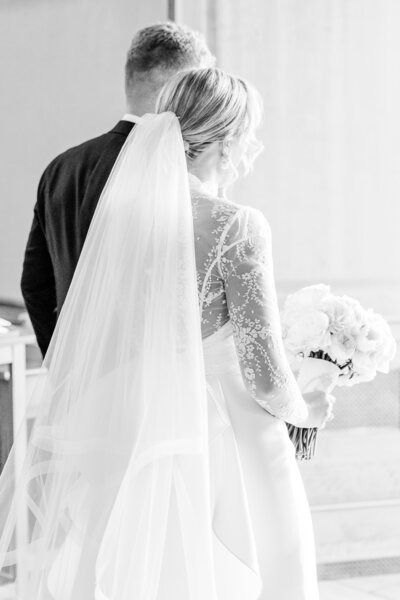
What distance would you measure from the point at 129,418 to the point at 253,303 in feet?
1.26

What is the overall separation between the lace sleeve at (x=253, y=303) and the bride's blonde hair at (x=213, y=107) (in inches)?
8.0

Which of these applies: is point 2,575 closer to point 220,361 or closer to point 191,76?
point 220,361

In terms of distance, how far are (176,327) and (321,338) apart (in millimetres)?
444

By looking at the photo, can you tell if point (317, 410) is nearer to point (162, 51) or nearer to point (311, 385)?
point (311, 385)

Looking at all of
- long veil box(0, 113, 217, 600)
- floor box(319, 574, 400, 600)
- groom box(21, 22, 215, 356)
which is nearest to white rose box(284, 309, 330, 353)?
long veil box(0, 113, 217, 600)

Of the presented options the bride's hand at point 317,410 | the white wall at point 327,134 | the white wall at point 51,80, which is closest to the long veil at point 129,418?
the bride's hand at point 317,410

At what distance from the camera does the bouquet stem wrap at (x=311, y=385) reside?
244cm

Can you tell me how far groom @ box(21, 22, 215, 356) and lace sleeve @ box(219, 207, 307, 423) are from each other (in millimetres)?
778

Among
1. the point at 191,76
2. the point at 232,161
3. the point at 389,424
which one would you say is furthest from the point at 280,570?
the point at 389,424

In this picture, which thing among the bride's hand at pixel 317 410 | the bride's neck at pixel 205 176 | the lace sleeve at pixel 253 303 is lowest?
the bride's hand at pixel 317 410

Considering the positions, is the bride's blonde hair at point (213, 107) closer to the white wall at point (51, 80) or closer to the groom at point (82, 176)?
the groom at point (82, 176)

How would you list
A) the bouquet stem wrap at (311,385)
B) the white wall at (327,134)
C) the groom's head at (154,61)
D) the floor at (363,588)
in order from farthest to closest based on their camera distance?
1. the white wall at (327,134)
2. the floor at (363,588)
3. the groom's head at (154,61)
4. the bouquet stem wrap at (311,385)

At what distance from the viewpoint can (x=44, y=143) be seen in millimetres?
3783

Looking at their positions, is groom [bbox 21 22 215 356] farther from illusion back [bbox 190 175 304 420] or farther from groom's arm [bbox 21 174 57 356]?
illusion back [bbox 190 175 304 420]
